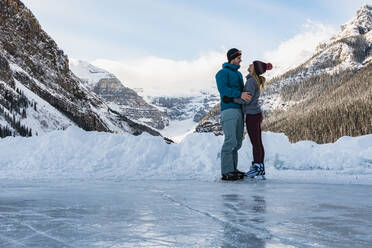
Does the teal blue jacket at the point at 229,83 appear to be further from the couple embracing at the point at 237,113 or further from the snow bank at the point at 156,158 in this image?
the snow bank at the point at 156,158

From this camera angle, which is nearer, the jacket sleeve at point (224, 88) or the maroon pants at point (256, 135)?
the jacket sleeve at point (224, 88)

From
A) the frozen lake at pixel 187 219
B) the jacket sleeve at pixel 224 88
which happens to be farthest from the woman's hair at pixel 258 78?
the frozen lake at pixel 187 219

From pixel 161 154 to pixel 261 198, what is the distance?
457cm

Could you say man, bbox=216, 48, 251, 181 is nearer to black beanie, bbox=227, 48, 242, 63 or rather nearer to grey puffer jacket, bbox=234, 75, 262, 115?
black beanie, bbox=227, 48, 242, 63

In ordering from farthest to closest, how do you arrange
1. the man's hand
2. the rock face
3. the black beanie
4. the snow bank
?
the rock face → the snow bank → the black beanie → the man's hand

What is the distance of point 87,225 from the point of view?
3.02 meters

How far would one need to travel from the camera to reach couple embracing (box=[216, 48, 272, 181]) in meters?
7.00

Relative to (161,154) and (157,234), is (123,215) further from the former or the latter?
(161,154)

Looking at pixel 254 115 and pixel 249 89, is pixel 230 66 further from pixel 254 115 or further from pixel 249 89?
pixel 254 115

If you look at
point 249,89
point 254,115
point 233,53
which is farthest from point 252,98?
point 233,53

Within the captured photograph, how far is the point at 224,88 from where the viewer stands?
23.3 ft

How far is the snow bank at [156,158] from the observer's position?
307 inches

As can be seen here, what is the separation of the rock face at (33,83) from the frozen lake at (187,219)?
304 ft

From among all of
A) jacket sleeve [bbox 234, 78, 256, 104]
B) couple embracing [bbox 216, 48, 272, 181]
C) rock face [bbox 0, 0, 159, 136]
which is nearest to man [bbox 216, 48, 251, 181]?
couple embracing [bbox 216, 48, 272, 181]
